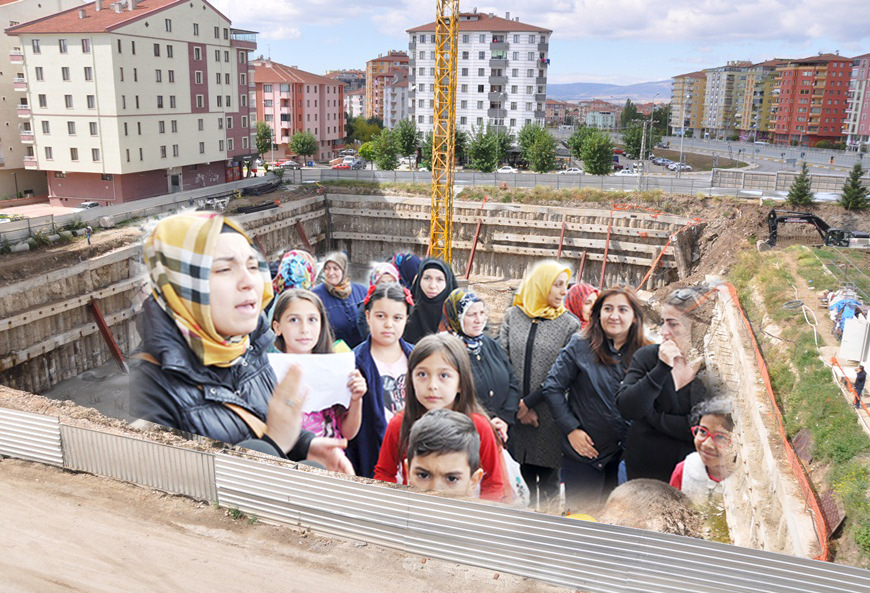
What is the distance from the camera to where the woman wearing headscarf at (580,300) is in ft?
19.9

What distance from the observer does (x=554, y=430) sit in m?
6.11

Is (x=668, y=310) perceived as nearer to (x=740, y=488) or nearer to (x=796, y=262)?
(x=740, y=488)

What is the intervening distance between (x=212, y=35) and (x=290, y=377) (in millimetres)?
30018

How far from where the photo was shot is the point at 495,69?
163 ft

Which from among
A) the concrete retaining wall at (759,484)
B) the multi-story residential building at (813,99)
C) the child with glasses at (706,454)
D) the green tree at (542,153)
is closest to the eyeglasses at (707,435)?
the child with glasses at (706,454)

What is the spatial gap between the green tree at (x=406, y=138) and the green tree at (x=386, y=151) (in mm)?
235

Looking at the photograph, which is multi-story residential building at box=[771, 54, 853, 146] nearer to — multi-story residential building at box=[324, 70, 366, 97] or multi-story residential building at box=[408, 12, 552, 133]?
multi-story residential building at box=[408, 12, 552, 133]

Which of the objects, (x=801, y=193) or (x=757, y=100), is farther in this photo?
(x=757, y=100)

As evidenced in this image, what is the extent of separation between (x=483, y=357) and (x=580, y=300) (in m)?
1.12

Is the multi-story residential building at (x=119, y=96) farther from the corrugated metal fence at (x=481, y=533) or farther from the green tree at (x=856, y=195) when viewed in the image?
the green tree at (x=856, y=195)

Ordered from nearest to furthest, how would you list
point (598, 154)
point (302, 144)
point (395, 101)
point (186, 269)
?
point (186, 269) < point (598, 154) < point (302, 144) < point (395, 101)

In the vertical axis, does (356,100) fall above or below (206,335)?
above

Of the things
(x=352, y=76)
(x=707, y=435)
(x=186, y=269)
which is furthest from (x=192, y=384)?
(x=352, y=76)

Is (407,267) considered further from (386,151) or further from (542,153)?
(386,151)
